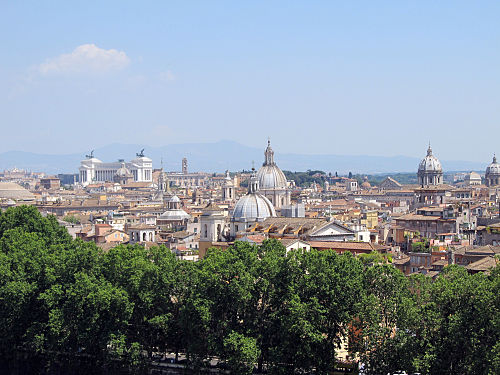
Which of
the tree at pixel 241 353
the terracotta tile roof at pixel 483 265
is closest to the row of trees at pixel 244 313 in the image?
the tree at pixel 241 353

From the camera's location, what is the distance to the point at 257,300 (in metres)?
39.3

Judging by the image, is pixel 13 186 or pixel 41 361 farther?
pixel 13 186

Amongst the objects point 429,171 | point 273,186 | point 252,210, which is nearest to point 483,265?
point 252,210

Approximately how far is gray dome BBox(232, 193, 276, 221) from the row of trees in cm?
2587

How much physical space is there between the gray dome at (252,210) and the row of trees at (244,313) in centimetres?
2587

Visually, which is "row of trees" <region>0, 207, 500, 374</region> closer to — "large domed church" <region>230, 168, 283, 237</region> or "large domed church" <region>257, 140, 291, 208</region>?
"large domed church" <region>230, 168, 283, 237</region>

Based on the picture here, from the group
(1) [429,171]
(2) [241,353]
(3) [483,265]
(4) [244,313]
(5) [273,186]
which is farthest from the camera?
(1) [429,171]

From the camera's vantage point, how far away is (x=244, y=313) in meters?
39.2

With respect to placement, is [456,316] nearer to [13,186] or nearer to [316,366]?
[316,366]

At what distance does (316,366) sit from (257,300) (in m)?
4.18

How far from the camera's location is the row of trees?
34.5 metres

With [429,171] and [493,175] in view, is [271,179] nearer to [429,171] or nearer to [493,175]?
[429,171]

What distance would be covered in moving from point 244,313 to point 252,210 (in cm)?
3235

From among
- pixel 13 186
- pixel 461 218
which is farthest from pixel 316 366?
pixel 13 186
